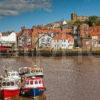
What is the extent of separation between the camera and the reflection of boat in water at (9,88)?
34156 mm

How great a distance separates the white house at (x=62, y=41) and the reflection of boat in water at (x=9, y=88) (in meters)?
82.8

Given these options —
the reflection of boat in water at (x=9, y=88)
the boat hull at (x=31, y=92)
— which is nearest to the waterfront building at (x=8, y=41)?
the boat hull at (x=31, y=92)

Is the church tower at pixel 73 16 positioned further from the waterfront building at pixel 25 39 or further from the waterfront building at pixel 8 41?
the waterfront building at pixel 25 39

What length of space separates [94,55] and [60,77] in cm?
5273

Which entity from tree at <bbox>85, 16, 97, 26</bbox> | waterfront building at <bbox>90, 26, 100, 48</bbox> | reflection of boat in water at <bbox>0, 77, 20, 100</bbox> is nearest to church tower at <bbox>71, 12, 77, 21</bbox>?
tree at <bbox>85, 16, 97, 26</bbox>

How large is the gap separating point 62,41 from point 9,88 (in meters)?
85.0

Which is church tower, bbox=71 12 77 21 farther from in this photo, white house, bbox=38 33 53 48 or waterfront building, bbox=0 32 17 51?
white house, bbox=38 33 53 48

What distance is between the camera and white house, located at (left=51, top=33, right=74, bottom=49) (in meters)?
118

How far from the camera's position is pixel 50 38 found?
121250 millimetres

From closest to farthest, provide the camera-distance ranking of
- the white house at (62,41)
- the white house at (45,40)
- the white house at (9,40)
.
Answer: the white house at (62,41), the white house at (45,40), the white house at (9,40)

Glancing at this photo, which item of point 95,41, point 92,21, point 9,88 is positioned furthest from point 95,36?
point 9,88

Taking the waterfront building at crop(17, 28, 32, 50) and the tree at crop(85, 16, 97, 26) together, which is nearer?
the waterfront building at crop(17, 28, 32, 50)

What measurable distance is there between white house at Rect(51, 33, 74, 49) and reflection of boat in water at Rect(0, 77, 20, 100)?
82.8 meters

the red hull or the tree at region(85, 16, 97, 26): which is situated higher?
the tree at region(85, 16, 97, 26)
